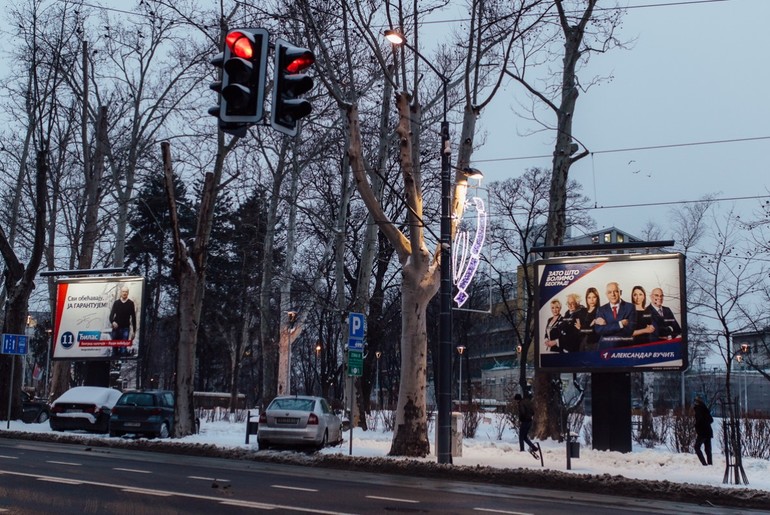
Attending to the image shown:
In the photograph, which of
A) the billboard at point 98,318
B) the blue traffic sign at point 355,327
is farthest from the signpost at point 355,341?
the billboard at point 98,318

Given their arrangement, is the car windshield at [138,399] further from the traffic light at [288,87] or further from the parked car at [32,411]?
the traffic light at [288,87]

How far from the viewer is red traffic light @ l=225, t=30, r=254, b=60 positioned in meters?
9.02

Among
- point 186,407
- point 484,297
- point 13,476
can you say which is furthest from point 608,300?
point 484,297

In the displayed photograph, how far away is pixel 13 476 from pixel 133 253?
5028 centimetres

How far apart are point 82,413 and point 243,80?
66.1 feet

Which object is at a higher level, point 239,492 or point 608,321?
point 608,321

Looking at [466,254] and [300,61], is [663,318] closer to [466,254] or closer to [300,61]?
[466,254]

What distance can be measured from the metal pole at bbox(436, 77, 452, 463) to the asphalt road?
1564 mm

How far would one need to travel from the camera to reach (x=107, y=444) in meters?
23.0

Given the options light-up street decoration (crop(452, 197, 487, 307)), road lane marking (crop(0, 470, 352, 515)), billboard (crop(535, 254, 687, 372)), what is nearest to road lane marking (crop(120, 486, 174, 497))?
road lane marking (crop(0, 470, 352, 515))

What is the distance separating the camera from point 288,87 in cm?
946

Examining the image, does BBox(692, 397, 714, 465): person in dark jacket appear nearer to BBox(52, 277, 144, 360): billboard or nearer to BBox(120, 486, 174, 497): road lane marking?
BBox(120, 486, 174, 497): road lane marking

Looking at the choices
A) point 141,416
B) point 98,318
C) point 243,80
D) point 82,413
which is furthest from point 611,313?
point 98,318

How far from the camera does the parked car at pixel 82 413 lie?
26109 mm
